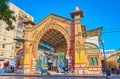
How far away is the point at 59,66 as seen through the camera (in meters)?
26.7

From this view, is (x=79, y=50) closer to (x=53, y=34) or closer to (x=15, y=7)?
(x=53, y=34)

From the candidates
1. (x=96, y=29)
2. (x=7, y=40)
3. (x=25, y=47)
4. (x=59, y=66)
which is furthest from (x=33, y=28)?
(x=7, y=40)

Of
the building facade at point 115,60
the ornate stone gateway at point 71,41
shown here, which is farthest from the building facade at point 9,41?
the building facade at point 115,60

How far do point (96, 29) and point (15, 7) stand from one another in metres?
35.5

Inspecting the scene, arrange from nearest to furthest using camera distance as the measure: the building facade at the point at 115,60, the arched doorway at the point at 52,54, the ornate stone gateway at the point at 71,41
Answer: the ornate stone gateway at the point at 71,41
the arched doorway at the point at 52,54
the building facade at the point at 115,60

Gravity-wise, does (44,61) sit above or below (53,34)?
below

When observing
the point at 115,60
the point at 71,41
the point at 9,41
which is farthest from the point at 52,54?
the point at 9,41

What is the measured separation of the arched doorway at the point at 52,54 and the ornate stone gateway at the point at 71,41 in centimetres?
88

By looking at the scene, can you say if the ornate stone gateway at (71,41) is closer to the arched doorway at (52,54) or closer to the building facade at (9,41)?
the arched doorway at (52,54)

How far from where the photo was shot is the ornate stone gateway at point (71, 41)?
22875mm

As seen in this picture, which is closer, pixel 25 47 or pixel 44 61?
pixel 25 47

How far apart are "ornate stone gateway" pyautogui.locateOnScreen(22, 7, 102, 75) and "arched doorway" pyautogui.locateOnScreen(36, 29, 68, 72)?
2.90ft

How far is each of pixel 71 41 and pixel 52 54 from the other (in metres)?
8.72

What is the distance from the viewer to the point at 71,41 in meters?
24.9
